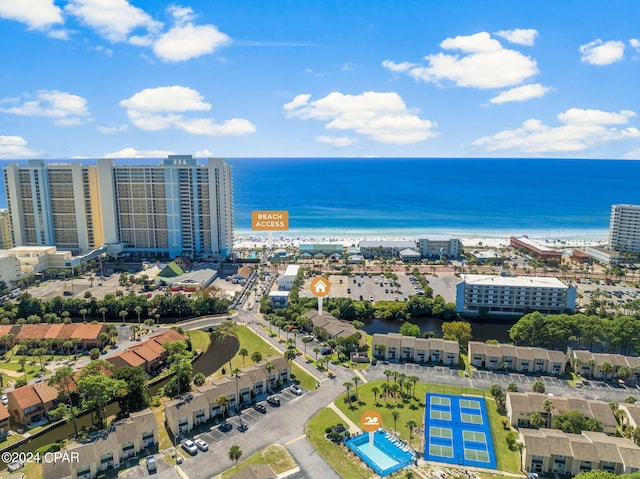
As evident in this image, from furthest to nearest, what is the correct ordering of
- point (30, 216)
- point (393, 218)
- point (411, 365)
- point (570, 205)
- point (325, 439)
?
1. point (570, 205)
2. point (393, 218)
3. point (30, 216)
4. point (411, 365)
5. point (325, 439)

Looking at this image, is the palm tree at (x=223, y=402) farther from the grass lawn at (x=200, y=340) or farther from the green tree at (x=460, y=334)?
the green tree at (x=460, y=334)

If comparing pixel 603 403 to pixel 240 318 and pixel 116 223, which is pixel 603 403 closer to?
pixel 240 318

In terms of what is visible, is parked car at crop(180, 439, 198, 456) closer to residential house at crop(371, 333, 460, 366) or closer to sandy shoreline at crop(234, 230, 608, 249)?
residential house at crop(371, 333, 460, 366)

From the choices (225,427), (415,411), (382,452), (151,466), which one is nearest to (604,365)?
(415,411)

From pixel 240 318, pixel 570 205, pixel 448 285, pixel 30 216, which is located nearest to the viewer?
pixel 240 318

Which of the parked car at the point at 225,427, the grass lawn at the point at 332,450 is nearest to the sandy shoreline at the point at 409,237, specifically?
the parked car at the point at 225,427

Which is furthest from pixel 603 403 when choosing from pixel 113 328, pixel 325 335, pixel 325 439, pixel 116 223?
pixel 116 223

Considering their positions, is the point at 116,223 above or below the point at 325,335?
above

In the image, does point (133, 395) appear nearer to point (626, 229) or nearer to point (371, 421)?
point (371, 421)

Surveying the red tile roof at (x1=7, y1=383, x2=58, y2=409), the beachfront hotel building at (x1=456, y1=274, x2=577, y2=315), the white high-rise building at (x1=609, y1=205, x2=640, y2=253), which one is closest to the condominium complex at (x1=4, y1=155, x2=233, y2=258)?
the beachfront hotel building at (x1=456, y1=274, x2=577, y2=315)
